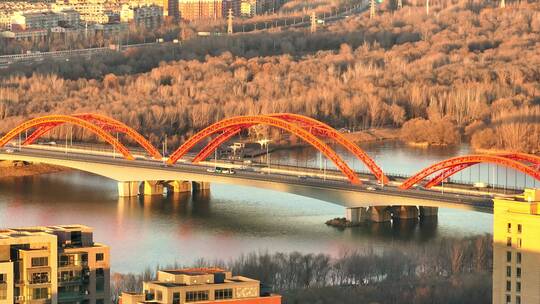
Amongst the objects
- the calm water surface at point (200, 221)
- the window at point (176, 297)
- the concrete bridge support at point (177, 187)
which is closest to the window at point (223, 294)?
the window at point (176, 297)

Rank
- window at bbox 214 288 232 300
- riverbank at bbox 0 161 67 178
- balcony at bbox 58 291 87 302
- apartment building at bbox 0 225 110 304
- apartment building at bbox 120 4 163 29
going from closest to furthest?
1. window at bbox 214 288 232 300
2. apartment building at bbox 0 225 110 304
3. balcony at bbox 58 291 87 302
4. riverbank at bbox 0 161 67 178
5. apartment building at bbox 120 4 163 29

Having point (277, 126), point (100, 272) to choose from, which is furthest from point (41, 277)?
point (277, 126)

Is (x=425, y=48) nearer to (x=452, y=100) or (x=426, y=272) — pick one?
(x=452, y=100)

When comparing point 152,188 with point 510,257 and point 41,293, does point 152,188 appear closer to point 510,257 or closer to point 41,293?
point 510,257

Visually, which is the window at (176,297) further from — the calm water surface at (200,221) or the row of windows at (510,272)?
the calm water surface at (200,221)

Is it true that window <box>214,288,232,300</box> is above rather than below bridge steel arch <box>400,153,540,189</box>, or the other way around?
below

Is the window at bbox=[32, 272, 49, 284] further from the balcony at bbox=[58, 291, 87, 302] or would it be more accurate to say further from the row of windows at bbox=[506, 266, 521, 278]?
the row of windows at bbox=[506, 266, 521, 278]

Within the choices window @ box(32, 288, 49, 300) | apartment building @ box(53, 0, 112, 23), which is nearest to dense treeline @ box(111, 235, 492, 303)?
window @ box(32, 288, 49, 300)
